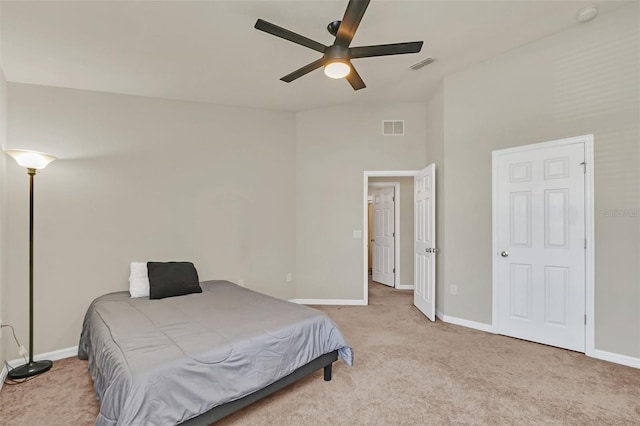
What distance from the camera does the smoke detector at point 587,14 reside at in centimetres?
274

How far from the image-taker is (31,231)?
2.83 m

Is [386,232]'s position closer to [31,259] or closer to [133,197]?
[133,197]

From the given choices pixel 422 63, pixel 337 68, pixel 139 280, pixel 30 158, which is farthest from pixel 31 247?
pixel 422 63

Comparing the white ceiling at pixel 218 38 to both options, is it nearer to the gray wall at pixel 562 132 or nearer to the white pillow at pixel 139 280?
the gray wall at pixel 562 132

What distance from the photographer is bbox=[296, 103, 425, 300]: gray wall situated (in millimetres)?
4832

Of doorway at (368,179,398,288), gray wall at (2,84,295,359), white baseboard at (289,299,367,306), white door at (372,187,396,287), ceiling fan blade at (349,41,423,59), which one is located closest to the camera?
A: ceiling fan blade at (349,41,423,59)

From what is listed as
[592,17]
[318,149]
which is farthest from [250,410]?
[592,17]

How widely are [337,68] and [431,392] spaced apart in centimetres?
245

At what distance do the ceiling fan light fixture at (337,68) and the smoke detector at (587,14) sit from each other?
2.24 metres

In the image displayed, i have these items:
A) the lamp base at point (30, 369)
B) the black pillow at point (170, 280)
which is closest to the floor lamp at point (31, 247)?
the lamp base at point (30, 369)

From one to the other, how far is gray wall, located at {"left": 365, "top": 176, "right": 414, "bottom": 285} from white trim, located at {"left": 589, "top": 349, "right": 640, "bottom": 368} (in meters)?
3.31

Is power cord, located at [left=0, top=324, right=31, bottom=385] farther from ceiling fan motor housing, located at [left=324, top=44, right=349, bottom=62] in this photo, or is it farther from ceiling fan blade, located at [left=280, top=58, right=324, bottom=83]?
ceiling fan motor housing, located at [left=324, top=44, right=349, bottom=62]

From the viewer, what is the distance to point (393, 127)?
483 cm

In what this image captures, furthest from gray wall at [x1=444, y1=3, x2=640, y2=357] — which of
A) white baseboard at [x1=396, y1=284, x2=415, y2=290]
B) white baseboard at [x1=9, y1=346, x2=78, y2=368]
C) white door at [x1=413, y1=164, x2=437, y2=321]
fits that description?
white baseboard at [x1=9, y1=346, x2=78, y2=368]
